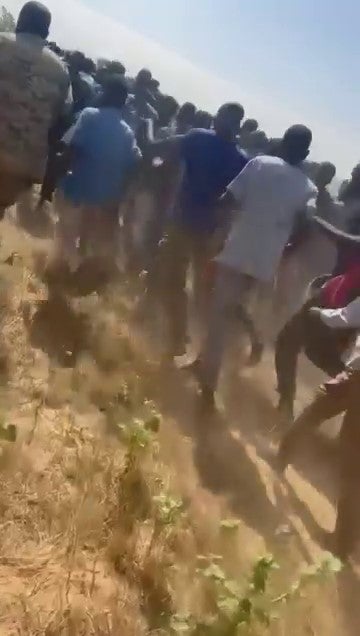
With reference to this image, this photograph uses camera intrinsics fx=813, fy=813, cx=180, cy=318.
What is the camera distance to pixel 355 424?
393 cm

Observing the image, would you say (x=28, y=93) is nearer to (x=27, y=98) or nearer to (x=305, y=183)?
(x=27, y=98)

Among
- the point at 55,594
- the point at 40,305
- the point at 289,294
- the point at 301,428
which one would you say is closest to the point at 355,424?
the point at 301,428

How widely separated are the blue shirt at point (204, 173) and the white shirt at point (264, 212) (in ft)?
2.60

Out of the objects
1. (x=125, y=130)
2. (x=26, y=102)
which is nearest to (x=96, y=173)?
(x=125, y=130)

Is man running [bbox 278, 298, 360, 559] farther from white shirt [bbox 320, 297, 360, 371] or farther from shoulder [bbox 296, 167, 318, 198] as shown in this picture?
shoulder [bbox 296, 167, 318, 198]

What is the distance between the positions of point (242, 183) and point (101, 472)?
213cm

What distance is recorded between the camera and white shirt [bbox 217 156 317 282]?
4785mm

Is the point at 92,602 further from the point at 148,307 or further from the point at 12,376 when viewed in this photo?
the point at 148,307

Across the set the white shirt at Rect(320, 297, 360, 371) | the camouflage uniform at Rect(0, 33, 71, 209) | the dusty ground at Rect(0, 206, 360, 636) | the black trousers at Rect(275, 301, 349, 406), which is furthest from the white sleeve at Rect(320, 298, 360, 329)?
the camouflage uniform at Rect(0, 33, 71, 209)

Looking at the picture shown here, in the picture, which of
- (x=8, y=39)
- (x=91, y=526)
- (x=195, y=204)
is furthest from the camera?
(x=195, y=204)

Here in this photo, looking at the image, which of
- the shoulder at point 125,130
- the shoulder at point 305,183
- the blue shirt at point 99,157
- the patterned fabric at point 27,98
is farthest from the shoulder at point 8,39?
the shoulder at point 305,183

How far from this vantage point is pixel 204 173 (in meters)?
5.71

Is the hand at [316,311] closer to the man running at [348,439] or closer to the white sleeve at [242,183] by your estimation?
the man running at [348,439]

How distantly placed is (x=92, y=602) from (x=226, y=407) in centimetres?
277
